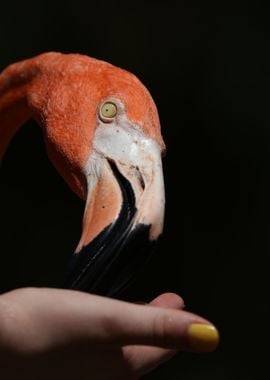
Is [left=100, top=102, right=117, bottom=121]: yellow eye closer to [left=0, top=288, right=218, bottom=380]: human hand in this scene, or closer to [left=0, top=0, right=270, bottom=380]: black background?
[left=0, top=288, right=218, bottom=380]: human hand

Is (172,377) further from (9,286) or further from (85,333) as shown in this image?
(85,333)

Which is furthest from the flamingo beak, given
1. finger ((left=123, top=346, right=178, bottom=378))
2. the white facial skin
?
finger ((left=123, top=346, right=178, bottom=378))

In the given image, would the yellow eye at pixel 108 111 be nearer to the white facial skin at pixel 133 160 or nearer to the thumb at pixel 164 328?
the white facial skin at pixel 133 160

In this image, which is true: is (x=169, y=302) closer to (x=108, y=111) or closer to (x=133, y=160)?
(x=133, y=160)

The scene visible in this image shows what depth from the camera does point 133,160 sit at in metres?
1.22

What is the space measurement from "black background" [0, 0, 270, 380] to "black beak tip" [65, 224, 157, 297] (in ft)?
4.23

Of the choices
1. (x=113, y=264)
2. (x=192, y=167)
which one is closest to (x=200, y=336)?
(x=113, y=264)

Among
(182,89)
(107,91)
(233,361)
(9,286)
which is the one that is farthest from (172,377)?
(107,91)

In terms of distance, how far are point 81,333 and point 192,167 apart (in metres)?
1.57

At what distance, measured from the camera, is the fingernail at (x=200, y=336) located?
2.79ft

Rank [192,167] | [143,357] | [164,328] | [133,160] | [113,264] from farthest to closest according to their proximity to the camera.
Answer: [192,167]
[133,160]
[113,264]
[143,357]
[164,328]

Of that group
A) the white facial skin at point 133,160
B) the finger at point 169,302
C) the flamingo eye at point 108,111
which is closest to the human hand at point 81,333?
the finger at point 169,302

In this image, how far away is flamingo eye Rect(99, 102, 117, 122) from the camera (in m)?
1.27

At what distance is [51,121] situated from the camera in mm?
1371
